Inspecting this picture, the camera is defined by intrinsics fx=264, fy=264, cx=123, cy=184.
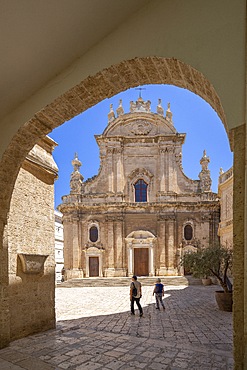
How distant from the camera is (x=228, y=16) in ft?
6.86

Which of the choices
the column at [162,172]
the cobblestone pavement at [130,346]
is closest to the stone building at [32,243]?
the cobblestone pavement at [130,346]

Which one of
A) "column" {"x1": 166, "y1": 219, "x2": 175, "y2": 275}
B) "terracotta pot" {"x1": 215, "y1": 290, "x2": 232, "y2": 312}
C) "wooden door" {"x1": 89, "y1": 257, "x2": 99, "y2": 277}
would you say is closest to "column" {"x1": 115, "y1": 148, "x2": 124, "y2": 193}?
"column" {"x1": 166, "y1": 219, "x2": 175, "y2": 275}

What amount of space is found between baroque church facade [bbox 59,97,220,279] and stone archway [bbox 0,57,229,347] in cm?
1823

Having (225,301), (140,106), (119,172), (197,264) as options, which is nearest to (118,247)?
(119,172)

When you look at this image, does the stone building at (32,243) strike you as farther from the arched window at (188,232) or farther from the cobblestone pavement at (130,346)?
the arched window at (188,232)

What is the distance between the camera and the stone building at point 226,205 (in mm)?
19234

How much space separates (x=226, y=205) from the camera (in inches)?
789

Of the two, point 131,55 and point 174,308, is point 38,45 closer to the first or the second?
point 131,55

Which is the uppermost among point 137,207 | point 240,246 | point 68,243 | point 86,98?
point 86,98

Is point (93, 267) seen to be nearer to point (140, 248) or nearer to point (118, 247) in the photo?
point (118, 247)

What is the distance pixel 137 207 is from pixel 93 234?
14.8ft

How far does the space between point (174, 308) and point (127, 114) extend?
18.4 metres

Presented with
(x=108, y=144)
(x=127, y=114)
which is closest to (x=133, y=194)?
(x=108, y=144)

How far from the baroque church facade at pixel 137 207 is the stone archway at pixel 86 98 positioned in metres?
18.2
